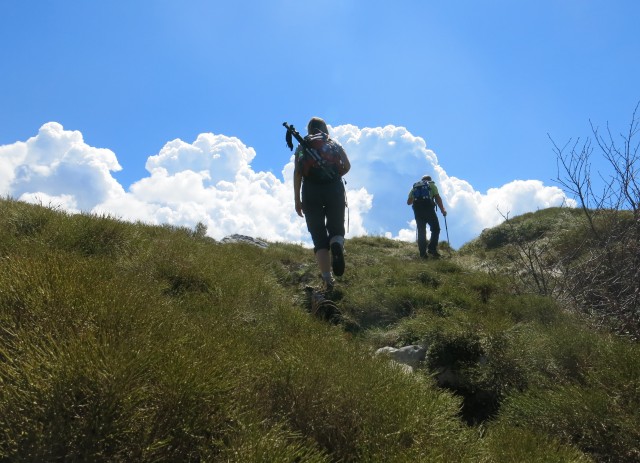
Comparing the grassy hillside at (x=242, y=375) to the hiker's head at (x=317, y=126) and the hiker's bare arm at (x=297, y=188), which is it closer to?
the hiker's bare arm at (x=297, y=188)

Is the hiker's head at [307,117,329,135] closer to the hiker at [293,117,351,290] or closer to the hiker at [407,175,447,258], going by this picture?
the hiker at [293,117,351,290]

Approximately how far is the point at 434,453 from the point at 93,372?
1.53m

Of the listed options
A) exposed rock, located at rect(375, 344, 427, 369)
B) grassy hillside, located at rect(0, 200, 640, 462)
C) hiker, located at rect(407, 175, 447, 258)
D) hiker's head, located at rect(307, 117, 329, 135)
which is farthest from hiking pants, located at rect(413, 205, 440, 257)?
exposed rock, located at rect(375, 344, 427, 369)

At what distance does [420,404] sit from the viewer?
2.57m

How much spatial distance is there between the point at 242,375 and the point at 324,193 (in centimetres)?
372

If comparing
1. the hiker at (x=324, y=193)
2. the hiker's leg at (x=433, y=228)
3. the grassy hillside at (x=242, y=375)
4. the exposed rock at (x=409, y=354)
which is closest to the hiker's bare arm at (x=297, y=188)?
the hiker at (x=324, y=193)

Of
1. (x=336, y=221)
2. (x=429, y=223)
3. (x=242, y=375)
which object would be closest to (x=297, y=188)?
(x=336, y=221)

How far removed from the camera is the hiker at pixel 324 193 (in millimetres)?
5781

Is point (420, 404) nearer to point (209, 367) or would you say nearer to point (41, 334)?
point (209, 367)

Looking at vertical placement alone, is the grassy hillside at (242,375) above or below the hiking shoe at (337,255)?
below

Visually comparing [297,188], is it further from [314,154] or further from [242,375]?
[242,375]

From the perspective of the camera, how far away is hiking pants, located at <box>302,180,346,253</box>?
5.90 metres

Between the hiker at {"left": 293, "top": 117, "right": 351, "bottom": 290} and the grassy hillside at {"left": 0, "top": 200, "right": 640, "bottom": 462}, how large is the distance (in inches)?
45.0

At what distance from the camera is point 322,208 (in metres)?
6.02
